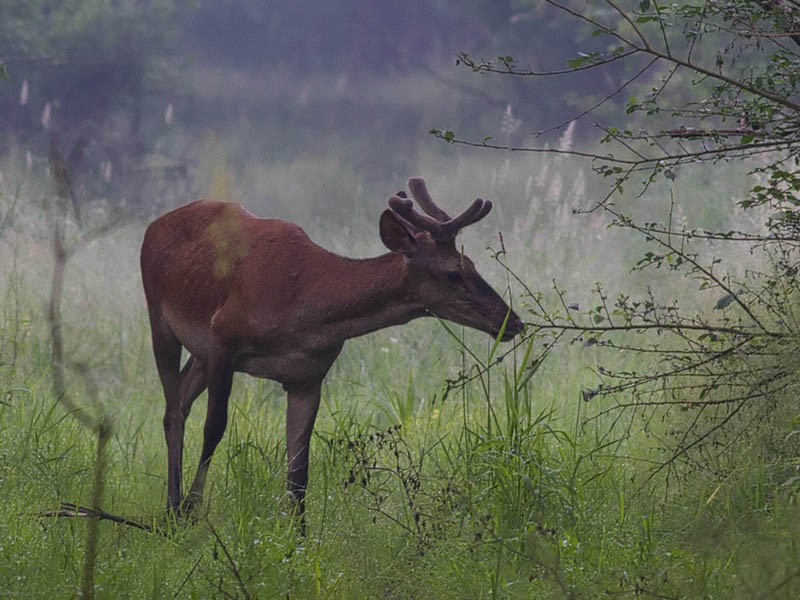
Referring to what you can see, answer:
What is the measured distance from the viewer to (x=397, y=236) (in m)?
4.28

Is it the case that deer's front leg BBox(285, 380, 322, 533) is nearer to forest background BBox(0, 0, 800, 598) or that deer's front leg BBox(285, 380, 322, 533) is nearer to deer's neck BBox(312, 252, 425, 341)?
forest background BBox(0, 0, 800, 598)

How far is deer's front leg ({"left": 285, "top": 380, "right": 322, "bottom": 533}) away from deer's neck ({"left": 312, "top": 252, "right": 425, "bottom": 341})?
33 cm

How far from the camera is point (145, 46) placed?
23.0 metres

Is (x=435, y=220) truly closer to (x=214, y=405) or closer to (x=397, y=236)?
(x=397, y=236)

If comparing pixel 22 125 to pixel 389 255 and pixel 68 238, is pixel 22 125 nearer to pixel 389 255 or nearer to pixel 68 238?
pixel 68 238

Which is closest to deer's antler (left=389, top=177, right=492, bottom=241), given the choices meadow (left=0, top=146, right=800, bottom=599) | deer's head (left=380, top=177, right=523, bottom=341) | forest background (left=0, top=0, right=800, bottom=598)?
deer's head (left=380, top=177, right=523, bottom=341)

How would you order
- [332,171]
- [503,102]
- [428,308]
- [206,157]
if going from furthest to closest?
[332,171] < [503,102] < [428,308] < [206,157]

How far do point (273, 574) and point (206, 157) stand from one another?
185cm

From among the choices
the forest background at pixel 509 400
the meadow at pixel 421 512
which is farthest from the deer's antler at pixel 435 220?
the forest background at pixel 509 400

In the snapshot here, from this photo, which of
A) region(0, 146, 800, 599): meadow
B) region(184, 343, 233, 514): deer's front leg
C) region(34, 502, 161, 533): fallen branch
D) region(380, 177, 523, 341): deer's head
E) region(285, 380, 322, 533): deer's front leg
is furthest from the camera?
region(285, 380, 322, 533): deer's front leg

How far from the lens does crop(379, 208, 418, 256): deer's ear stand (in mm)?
4270

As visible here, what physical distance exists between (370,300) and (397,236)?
0.26 metres

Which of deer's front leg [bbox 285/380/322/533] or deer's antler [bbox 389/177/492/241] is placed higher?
deer's antler [bbox 389/177/492/241]

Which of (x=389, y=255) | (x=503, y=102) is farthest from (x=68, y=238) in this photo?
(x=503, y=102)
